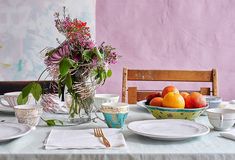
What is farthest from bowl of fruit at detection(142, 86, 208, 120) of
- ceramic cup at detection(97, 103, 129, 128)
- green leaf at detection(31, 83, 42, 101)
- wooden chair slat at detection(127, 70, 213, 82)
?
wooden chair slat at detection(127, 70, 213, 82)

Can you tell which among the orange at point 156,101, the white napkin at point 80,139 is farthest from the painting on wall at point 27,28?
the white napkin at point 80,139

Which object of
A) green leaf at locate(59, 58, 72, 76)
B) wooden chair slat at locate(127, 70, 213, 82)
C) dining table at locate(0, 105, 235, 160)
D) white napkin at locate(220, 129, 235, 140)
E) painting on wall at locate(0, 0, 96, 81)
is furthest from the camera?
painting on wall at locate(0, 0, 96, 81)

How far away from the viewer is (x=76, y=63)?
1.10 metres

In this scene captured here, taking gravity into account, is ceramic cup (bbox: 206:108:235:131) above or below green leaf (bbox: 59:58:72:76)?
below

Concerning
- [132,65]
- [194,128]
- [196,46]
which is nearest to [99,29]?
[132,65]

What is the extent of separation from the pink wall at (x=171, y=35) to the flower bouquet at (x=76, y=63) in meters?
1.33

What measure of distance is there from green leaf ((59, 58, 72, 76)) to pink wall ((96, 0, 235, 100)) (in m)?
1.43

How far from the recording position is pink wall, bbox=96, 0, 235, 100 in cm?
248

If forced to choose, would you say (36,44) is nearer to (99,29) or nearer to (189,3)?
(99,29)

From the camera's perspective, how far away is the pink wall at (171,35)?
97.8 inches

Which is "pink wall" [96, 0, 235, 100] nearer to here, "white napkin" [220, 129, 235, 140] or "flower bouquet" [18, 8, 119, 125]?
"flower bouquet" [18, 8, 119, 125]

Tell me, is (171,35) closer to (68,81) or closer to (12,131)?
(68,81)

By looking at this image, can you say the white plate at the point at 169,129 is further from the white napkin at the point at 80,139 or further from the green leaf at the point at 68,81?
the green leaf at the point at 68,81

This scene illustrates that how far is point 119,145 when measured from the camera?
87 cm
